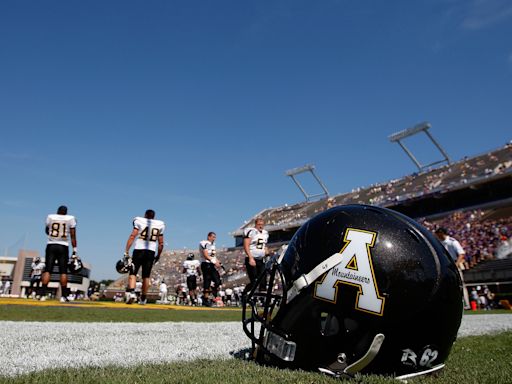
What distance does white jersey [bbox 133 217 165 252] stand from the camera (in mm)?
7883

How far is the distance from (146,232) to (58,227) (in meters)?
1.55

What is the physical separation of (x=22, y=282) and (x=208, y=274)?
33.4 meters

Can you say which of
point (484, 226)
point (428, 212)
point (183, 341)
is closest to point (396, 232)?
point (183, 341)

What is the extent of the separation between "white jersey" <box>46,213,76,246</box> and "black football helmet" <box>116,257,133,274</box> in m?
1.14

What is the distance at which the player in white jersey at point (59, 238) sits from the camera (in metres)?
7.62

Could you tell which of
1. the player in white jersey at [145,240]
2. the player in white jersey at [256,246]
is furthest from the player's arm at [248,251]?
the player in white jersey at [145,240]

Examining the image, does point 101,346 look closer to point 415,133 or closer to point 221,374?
point 221,374

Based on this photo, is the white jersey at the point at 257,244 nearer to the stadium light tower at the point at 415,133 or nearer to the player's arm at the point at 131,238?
the player's arm at the point at 131,238

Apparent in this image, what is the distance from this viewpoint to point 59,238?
7664 millimetres

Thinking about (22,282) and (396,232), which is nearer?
(396,232)

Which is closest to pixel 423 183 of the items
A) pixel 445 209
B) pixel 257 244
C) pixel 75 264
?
pixel 445 209

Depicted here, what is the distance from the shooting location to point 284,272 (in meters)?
2.14

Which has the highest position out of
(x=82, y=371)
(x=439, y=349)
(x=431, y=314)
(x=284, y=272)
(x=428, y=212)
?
(x=428, y=212)

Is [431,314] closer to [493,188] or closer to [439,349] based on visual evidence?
[439,349]
